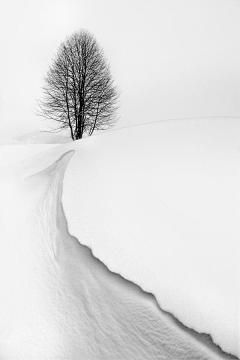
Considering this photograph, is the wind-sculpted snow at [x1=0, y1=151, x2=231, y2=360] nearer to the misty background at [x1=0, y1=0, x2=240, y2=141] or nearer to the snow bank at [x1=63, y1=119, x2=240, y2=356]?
the snow bank at [x1=63, y1=119, x2=240, y2=356]

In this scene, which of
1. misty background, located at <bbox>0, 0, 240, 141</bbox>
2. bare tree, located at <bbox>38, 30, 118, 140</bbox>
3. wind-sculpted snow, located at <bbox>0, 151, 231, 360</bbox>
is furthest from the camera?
bare tree, located at <bbox>38, 30, 118, 140</bbox>

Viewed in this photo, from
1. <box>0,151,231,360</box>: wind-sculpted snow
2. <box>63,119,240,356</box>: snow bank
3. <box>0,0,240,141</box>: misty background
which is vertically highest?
<box>0,0,240,141</box>: misty background

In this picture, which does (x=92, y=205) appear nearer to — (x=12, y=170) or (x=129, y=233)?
(x=129, y=233)

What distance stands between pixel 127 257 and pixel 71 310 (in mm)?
85

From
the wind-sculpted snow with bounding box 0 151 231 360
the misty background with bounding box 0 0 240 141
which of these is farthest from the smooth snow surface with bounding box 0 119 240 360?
the misty background with bounding box 0 0 240 141

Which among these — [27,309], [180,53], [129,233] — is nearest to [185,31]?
[180,53]

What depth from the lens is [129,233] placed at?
0.32m

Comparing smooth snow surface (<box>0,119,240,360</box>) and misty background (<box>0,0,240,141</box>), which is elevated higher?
misty background (<box>0,0,240,141</box>)

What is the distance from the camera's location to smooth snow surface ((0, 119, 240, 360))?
25cm

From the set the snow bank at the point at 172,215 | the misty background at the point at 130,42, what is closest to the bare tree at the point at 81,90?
the misty background at the point at 130,42

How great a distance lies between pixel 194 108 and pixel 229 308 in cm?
63

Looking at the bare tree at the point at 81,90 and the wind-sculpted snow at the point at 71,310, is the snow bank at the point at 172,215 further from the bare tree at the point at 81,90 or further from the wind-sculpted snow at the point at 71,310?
the bare tree at the point at 81,90

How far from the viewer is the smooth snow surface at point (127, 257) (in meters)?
0.25

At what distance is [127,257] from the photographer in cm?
30
